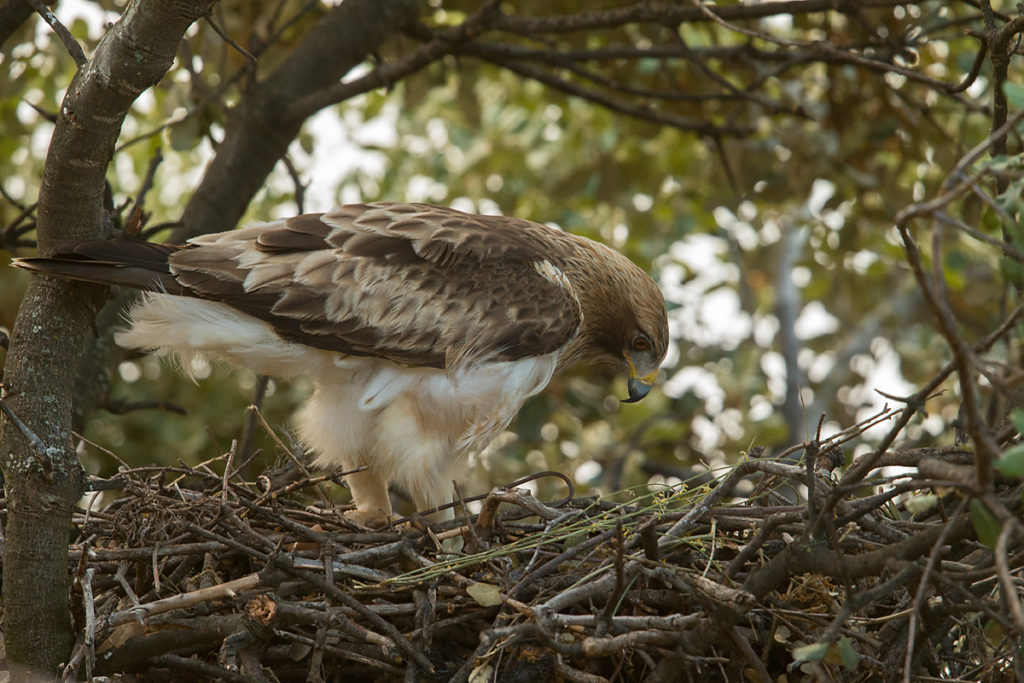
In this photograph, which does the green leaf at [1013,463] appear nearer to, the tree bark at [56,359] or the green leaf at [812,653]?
the green leaf at [812,653]

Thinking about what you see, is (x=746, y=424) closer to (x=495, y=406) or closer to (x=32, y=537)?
(x=495, y=406)

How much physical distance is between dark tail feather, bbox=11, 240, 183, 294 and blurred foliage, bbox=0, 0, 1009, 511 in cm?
121

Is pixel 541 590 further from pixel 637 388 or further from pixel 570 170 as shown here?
pixel 570 170

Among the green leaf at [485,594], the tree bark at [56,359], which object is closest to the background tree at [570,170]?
the tree bark at [56,359]

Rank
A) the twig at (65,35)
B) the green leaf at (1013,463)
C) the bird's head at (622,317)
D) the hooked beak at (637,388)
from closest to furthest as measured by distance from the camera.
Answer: the green leaf at (1013,463)
the twig at (65,35)
the bird's head at (622,317)
the hooked beak at (637,388)

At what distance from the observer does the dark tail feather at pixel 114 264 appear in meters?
3.47

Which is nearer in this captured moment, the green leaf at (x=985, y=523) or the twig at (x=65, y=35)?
the green leaf at (x=985, y=523)

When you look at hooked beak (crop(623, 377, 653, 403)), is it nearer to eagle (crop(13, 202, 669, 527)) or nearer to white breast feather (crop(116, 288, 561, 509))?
eagle (crop(13, 202, 669, 527))

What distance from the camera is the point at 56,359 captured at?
346cm

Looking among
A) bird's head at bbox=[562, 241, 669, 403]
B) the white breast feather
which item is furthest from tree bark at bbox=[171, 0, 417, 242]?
bird's head at bbox=[562, 241, 669, 403]

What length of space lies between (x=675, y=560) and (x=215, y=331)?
6.81 feet

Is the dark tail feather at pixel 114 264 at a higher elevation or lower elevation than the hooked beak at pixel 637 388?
higher

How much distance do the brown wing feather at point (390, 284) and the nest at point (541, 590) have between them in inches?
29.6

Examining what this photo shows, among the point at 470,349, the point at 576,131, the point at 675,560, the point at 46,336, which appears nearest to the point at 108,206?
the point at 46,336
